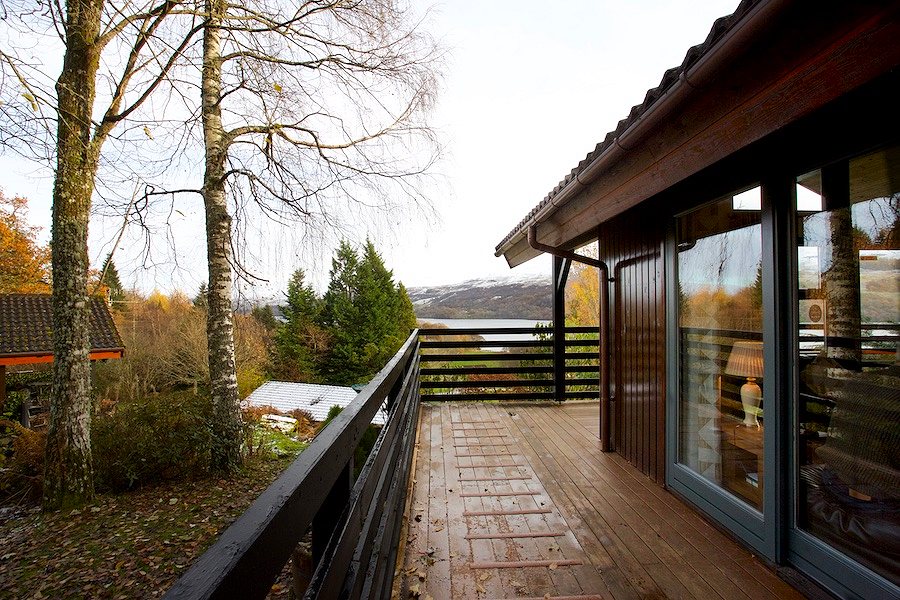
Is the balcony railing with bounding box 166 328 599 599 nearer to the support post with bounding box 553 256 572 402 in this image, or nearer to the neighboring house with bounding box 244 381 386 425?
the support post with bounding box 553 256 572 402

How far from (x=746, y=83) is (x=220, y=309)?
5957 millimetres

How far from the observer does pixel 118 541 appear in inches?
175

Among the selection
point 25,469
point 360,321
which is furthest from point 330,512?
point 360,321

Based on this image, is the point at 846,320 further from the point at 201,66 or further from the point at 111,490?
the point at 111,490

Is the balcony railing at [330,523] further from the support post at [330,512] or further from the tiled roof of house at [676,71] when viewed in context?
the tiled roof of house at [676,71]

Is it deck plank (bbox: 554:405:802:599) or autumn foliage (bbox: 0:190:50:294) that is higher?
autumn foliage (bbox: 0:190:50:294)

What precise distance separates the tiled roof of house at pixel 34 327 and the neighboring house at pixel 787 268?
10342 mm

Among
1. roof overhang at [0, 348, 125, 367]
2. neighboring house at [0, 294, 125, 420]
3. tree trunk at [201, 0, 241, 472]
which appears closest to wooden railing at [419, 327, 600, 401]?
tree trunk at [201, 0, 241, 472]

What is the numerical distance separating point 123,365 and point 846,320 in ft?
58.1

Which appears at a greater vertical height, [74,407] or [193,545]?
[74,407]

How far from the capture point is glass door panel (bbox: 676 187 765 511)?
2.16 m

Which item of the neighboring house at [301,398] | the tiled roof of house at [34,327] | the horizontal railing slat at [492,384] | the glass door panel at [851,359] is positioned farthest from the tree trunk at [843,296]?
the neighboring house at [301,398]

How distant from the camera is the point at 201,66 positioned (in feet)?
A: 12.2

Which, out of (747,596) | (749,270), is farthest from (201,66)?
(747,596)
